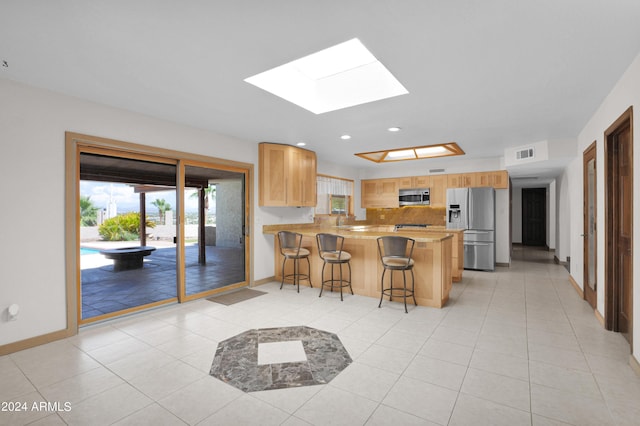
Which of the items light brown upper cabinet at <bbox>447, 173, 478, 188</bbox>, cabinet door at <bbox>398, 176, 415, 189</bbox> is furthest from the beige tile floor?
cabinet door at <bbox>398, 176, 415, 189</bbox>

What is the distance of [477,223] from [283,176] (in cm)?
441

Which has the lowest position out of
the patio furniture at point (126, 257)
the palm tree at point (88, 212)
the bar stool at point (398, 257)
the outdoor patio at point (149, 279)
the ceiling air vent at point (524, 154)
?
the outdoor patio at point (149, 279)

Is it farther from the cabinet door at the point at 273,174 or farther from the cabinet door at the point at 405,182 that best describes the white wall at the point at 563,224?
the cabinet door at the point at 273,174

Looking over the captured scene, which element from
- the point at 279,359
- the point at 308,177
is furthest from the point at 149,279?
the point at 279,359

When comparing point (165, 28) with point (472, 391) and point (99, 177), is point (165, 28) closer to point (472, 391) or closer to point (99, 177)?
point (472, 391)

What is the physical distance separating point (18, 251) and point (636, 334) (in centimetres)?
538

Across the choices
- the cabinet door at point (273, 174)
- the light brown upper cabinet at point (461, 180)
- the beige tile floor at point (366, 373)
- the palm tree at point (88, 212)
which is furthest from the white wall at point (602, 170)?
the palm tree at point (88, 212)

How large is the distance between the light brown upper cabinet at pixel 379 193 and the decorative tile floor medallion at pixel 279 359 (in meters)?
5.39

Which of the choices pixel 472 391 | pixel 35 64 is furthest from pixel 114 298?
pixel 472 391

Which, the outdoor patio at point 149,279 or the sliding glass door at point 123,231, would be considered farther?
the outdoor patio at point 149,279

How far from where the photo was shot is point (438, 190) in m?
7.45

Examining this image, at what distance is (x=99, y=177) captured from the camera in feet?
18.6

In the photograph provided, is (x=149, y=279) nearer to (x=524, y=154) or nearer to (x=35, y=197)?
(x=35, y=197)

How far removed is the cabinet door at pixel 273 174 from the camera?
17.3 ft
